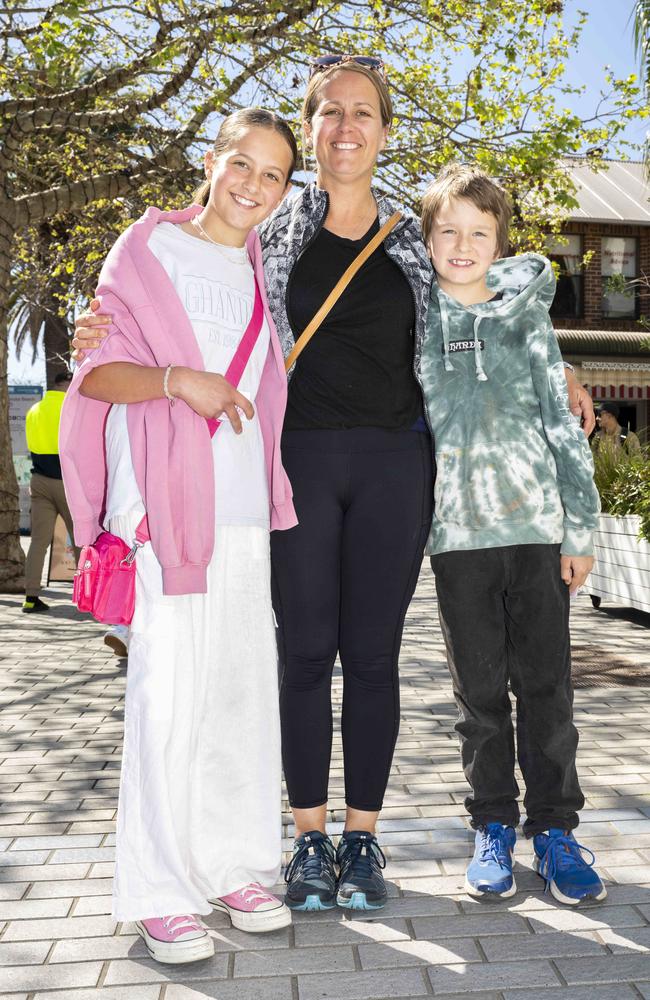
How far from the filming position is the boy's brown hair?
10.4 feet

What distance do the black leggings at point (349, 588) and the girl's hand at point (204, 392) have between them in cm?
42

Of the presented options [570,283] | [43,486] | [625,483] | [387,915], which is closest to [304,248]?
[387,915]

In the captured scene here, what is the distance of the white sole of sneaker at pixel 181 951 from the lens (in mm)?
2648

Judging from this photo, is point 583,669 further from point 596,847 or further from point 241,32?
point 241,32

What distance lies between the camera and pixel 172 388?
2.67 m

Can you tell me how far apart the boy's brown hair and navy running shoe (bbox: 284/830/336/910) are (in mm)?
1925

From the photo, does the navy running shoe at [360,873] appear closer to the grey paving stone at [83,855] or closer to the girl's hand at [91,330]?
the grey paving stone at [83,855]

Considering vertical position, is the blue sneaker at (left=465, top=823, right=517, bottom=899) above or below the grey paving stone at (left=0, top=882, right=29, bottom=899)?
above

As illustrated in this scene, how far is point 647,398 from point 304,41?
2136 cm

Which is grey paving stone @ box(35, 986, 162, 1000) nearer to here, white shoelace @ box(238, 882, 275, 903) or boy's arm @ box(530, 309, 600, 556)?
white shoelace @ box(238, 882, 275, 903)

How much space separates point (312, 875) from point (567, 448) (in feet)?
4.86

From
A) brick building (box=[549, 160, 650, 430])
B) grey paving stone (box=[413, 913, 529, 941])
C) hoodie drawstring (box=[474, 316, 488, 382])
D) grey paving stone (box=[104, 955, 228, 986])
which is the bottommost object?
grey paving stone (box=[104, 955, 228, 986])

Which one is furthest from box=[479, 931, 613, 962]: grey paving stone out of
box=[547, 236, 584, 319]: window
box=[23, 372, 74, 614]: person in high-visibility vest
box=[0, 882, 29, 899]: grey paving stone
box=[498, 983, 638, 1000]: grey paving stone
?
box=[547, 236, 584, 319]: window

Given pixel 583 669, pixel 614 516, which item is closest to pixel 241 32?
pixel 614 516
